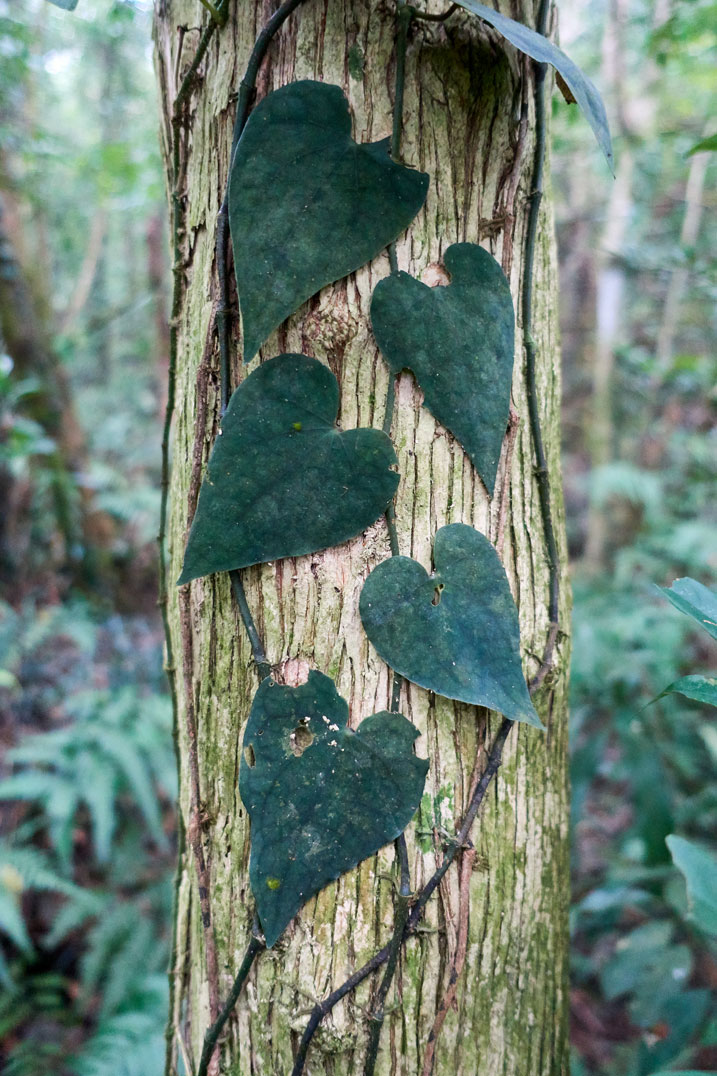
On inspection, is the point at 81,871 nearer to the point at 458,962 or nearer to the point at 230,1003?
the point at 230,1003

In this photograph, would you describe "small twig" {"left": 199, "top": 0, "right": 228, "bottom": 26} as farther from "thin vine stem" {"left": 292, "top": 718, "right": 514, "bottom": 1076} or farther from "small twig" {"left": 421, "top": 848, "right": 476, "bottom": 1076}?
"small twig" {"left": 421, "top": 848, "right": 476, "bottom": 1076}

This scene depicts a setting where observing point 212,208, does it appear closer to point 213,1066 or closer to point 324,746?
point 324,746

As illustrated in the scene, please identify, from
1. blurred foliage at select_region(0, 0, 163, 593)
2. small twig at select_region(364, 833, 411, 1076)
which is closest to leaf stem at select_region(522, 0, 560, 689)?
small twig at select_region(364, 833, 411, 1076)

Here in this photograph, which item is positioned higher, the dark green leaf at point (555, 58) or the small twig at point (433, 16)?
the small twig at point (433, 16)

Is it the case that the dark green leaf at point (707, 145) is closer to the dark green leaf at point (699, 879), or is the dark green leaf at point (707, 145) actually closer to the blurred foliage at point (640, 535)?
the blurred foliage at point (640, 535)

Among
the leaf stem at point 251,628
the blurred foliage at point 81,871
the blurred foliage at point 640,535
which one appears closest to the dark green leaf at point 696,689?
the blurred foliage at point 640,535

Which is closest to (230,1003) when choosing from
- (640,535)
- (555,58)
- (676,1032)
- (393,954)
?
(393,954)

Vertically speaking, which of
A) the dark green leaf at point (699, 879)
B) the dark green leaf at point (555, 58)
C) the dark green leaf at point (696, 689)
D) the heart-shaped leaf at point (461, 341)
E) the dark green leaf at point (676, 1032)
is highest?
the dark green leaf at point (555, 58)
